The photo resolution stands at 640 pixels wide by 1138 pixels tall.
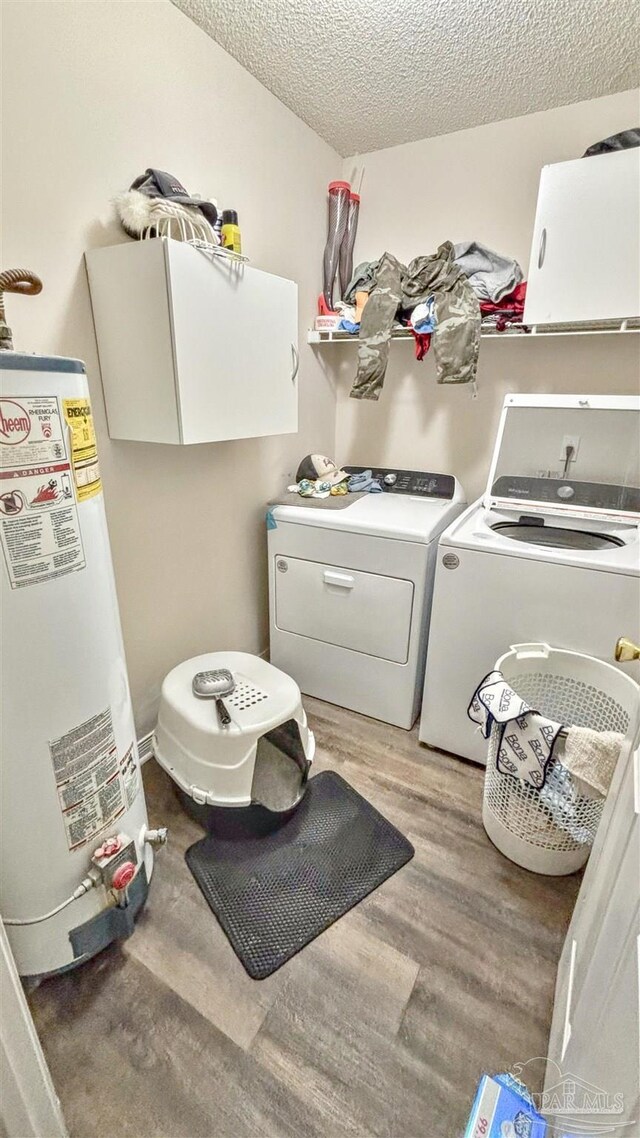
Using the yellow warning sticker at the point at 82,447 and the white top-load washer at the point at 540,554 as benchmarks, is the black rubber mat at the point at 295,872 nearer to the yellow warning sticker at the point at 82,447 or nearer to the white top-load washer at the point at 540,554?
the white top-load washer at the point at 540,554

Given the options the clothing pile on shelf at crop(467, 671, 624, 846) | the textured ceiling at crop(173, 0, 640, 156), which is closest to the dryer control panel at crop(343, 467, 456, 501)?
the clothing pile on shelf at crop(467, 671, 624, 846)

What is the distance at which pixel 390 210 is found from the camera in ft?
7.18

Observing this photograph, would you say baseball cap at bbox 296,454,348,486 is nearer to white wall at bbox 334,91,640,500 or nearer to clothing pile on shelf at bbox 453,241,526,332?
white wall at bbox 334,91,640,500

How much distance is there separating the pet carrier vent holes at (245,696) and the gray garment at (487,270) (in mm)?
1694

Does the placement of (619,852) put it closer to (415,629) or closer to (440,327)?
(415,629)

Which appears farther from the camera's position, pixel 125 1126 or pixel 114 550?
pixel 114 550

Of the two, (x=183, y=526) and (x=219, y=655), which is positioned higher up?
(x=183, y=526)

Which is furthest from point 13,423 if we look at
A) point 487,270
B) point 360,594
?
point 487,270

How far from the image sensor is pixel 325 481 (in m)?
2.22

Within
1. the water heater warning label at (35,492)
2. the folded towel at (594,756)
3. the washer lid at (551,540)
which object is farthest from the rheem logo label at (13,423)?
the folded towel at (594,756)

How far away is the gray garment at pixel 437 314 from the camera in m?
1.83

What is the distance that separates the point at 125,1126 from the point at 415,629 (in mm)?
1400

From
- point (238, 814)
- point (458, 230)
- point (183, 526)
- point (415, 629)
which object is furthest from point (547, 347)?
point (238, 814)

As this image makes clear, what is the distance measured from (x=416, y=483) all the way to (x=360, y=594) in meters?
0.71
